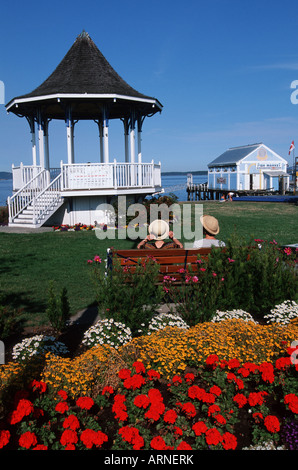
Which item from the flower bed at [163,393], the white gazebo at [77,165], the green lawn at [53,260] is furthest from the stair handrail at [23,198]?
the flower bed at [163,393]

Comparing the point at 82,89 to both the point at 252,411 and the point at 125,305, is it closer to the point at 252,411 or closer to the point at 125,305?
the point at 125,305

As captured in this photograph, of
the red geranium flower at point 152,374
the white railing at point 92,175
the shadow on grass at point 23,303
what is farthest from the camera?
the white railing at point 92,175

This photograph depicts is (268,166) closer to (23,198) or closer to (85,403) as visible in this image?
(23,198)

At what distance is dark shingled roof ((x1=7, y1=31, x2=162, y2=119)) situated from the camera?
17.8 metres

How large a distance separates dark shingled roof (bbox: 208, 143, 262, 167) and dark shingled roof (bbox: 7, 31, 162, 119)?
95.1ft

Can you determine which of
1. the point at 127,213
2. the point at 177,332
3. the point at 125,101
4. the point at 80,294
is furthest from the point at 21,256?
the point at 125,101

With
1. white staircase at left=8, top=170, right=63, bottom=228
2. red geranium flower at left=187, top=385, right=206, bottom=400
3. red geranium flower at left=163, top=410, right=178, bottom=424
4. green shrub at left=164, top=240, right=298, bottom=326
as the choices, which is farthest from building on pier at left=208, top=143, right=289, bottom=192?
red geranium flower at left=163, top=410, right=178, bottom=424

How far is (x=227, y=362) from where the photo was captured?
13.1 feet

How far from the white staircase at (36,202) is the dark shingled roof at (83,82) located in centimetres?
352

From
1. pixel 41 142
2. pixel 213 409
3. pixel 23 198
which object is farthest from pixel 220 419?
pixel 41 142

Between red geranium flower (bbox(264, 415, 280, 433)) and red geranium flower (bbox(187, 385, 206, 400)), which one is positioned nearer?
red geranium flower (bbox(264, 415, 280, 433))

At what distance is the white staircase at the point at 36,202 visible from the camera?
17.3 metres

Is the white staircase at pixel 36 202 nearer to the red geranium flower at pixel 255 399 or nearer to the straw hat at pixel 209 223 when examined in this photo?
the straw hat at pixel 209 223

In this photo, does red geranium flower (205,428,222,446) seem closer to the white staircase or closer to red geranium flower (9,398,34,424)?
red geranium flower (9,398,34,424)
